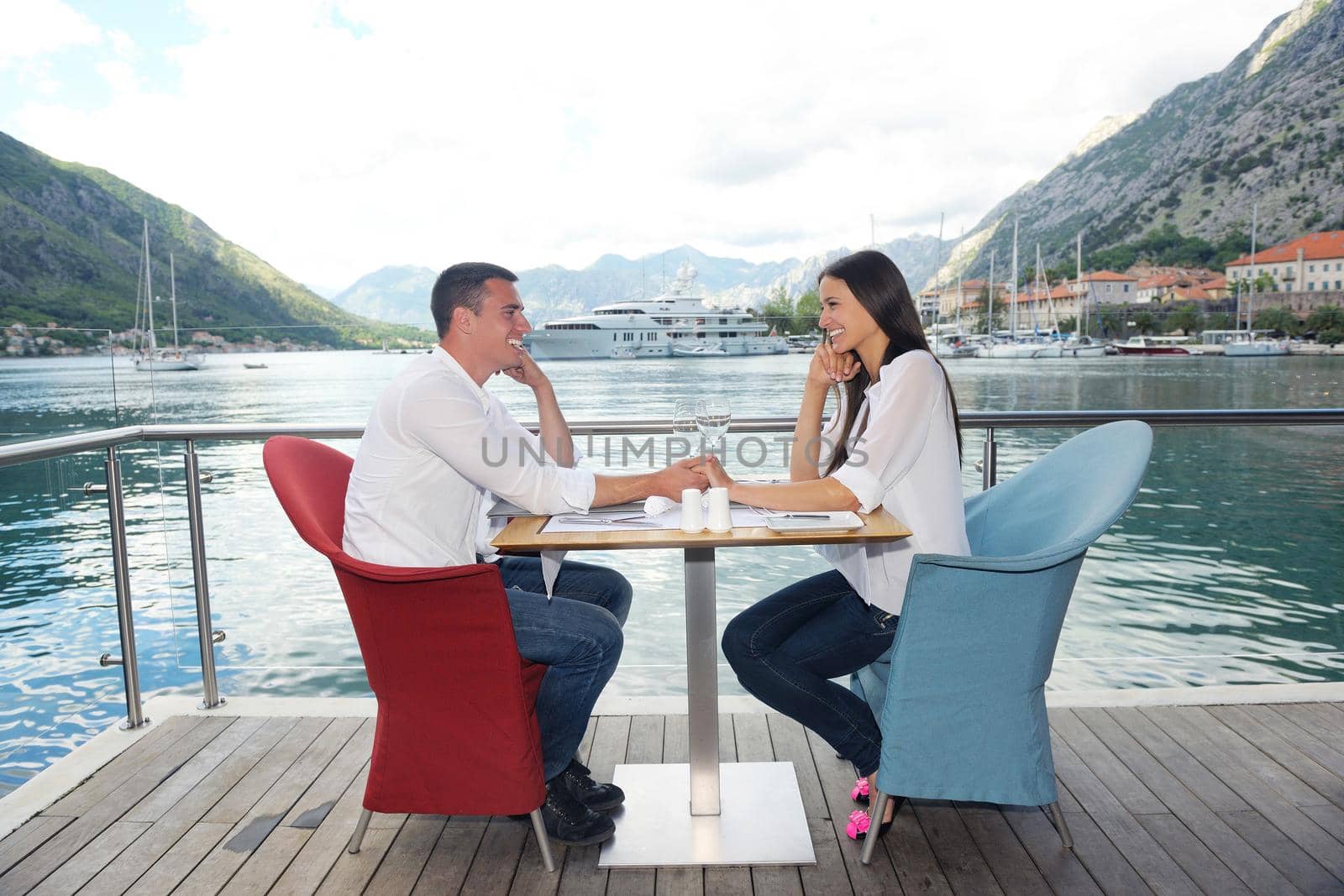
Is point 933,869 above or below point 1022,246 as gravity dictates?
below

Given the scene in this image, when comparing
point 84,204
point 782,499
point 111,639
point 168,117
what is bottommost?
point 111,639

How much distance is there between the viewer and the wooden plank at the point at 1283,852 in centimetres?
153

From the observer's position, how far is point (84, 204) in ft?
103

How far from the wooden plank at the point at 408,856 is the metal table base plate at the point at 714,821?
266 millimetres

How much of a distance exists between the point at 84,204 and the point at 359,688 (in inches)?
1480

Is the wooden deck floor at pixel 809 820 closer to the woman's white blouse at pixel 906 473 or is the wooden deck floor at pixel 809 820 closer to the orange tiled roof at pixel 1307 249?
the woman's white blouse at pixel 906 473

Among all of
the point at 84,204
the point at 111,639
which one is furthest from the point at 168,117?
the point at 111,639

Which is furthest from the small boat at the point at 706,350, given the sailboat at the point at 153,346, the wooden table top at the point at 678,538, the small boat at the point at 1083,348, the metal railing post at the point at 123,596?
the wooden table top at the point at 678,538

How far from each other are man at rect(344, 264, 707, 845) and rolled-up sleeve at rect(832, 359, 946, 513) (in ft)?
1.03

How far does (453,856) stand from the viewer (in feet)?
5.54

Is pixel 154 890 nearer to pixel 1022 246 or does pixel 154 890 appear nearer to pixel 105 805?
pixel 105 805

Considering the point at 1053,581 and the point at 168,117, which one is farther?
the point at 168,117

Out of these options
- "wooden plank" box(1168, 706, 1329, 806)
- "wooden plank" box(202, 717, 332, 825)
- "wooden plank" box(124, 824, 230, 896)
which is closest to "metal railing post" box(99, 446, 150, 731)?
"wooden plank" box(202, 717, 332, 825)

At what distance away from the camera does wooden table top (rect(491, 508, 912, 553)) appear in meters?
1.34
